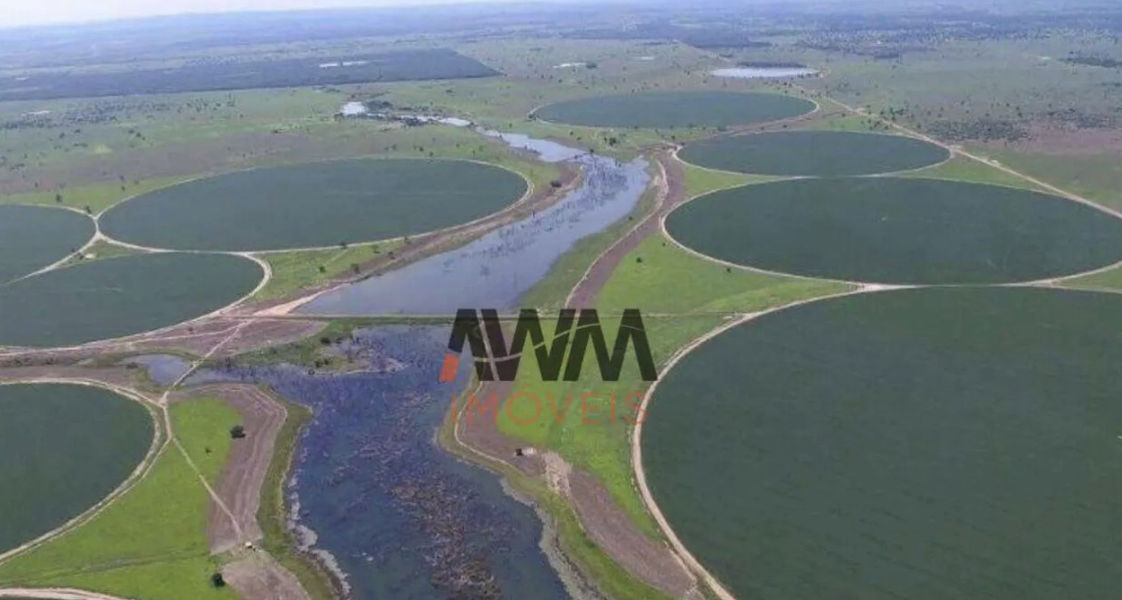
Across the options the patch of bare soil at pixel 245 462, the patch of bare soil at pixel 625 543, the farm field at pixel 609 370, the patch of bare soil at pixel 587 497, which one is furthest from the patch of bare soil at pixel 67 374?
the patch of bare soil at pixel 625 543

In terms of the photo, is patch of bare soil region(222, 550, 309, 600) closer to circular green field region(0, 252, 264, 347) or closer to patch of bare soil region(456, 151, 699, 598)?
patch of bare soil region(456, 151, 699, 598)

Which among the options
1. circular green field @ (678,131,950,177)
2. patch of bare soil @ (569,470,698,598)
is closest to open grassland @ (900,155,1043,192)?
circular green field @ (678,131,950,177)

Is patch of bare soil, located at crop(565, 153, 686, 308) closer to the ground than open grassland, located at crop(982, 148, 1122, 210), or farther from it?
closer to the ground

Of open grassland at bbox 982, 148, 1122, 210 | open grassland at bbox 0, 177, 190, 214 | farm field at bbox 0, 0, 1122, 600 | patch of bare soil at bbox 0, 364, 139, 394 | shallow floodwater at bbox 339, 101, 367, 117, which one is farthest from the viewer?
shallow floodwater at bbox 339, 101, 367, 117

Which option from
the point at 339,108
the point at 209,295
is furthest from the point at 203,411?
the point at 339,108

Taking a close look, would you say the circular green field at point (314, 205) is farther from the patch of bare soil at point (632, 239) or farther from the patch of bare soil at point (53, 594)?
the patch of bare soil at point (53, 594)

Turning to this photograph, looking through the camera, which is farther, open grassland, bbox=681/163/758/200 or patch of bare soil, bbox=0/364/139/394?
open grassland, bbox=681/163/758/200
